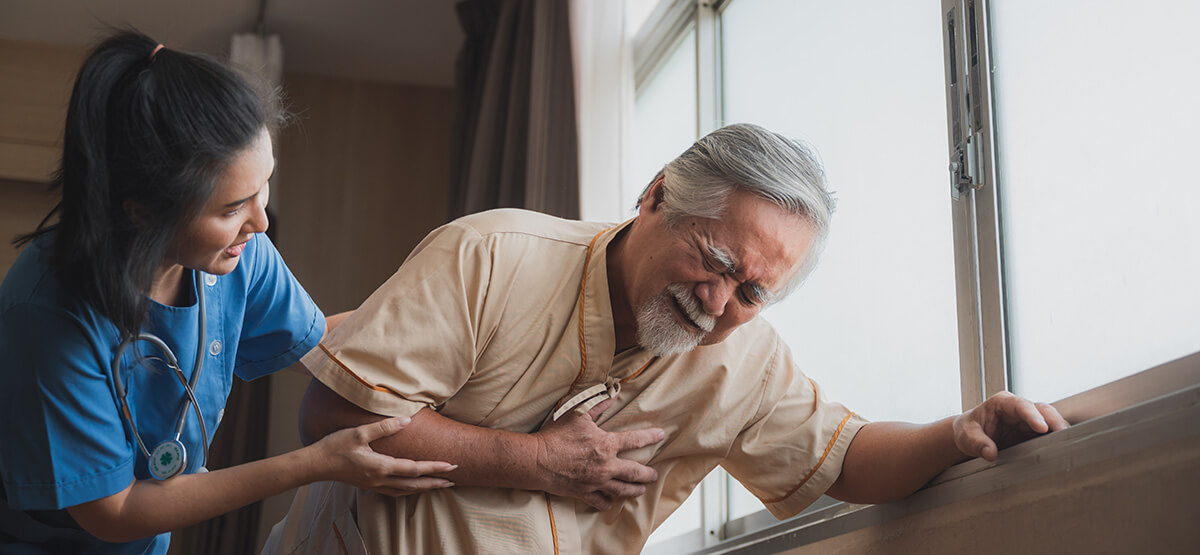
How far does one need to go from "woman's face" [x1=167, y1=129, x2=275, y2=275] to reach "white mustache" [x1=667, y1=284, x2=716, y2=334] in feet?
1.85

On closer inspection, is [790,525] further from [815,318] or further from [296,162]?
[296,162]

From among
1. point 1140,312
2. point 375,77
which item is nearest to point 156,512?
point 1140,312

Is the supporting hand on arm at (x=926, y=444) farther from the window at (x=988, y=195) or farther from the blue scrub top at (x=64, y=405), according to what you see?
the blue scrub top at (x=64, y=405)

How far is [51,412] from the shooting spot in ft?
4.01

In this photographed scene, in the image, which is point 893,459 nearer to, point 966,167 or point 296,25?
point 966,167

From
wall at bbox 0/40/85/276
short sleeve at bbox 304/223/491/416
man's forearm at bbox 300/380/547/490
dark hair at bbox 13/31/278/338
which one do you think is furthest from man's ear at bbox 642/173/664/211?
wall at bbox 0/40/85/276

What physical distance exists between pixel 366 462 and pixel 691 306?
0.49m

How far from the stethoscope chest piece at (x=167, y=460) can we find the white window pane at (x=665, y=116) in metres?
1.66

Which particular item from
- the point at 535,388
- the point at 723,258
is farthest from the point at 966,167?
the point at 535,388

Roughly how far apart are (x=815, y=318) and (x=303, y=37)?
3256 mm

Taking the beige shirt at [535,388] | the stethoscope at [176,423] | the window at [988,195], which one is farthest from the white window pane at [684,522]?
the stethoscope at [176,423]

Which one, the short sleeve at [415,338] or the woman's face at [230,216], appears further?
the short sleeve at [415,338]

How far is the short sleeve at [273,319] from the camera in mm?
1616

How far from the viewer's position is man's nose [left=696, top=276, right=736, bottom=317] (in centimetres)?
141
